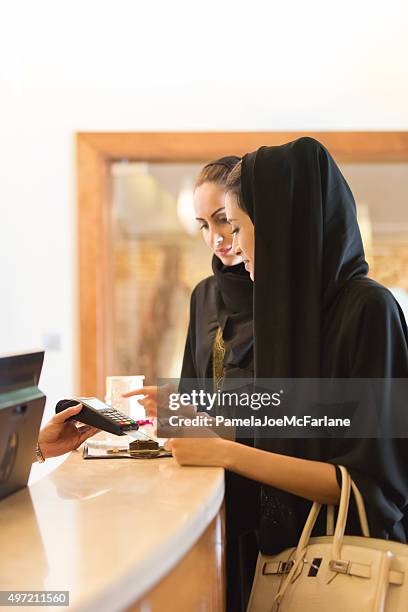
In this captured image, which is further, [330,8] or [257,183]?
[330,8]

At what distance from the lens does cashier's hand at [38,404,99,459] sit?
5.19ft

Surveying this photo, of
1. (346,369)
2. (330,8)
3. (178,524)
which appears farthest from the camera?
(330,8)

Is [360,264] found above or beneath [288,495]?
above

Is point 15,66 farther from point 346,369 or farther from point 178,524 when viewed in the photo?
point 178,524

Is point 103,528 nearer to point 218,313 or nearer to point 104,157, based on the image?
point 218,313

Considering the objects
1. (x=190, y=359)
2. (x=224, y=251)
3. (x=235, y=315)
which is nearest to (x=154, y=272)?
(x=190, y=359)

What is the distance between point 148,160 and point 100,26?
75cm

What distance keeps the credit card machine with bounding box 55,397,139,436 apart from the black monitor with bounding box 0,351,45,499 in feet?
0.83

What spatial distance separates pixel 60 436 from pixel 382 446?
64 cm

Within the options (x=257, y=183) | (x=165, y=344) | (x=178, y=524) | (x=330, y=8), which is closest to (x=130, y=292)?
(x=165, y=344)

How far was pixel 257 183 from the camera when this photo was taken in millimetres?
1570

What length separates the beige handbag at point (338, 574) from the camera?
124 cm

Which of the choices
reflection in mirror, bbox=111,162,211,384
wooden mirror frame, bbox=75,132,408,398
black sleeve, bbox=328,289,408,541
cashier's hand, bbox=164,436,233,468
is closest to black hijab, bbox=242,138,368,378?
black sleeve, bbox=328,289,408,541

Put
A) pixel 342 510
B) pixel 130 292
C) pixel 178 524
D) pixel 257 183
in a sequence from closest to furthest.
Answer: pixel 178 524 → pixel 342 510 → pixel 257 183 → pixel 130 292
